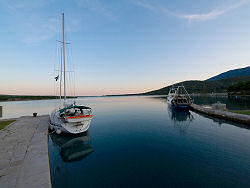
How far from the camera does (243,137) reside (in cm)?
1373

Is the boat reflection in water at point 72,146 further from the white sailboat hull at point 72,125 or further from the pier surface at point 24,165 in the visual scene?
the pier surface at point 24,165

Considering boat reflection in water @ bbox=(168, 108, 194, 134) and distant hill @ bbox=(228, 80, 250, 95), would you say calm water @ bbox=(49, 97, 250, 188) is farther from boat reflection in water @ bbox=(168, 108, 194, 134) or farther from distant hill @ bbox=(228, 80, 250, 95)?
distant hill @ bbox=(228, 80, 250, 95)

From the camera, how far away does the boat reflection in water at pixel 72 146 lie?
10633 mm

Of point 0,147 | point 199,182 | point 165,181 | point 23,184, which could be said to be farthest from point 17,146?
point 199,182

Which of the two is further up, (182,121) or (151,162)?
(151,162)

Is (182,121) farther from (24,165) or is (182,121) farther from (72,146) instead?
(24,165)

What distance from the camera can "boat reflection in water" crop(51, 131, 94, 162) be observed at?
10.6 m

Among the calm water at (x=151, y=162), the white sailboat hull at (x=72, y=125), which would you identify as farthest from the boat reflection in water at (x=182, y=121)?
the white sailboat hull at (x=72, y=125)

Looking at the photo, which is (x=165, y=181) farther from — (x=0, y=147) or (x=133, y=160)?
(x=0, y=147)

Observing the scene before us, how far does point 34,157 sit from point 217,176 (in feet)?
37.1

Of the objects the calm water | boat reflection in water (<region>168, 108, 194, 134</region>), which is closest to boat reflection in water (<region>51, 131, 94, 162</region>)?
the calm water

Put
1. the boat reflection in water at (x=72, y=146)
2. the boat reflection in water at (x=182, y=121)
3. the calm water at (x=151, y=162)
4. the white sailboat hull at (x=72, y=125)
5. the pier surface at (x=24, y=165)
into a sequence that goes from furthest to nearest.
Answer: the boat reflection in water at (x=182, y=121) < the white sailboat hull at (x=72, y=125) < the boat reflection in water at (x=72, y=146) < the calm water at (x=151, y=162) < the pier surface at (x=24, y=165)

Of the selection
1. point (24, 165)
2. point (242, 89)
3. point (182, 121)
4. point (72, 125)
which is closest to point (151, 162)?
point (24, 165)

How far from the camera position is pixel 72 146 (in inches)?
500
